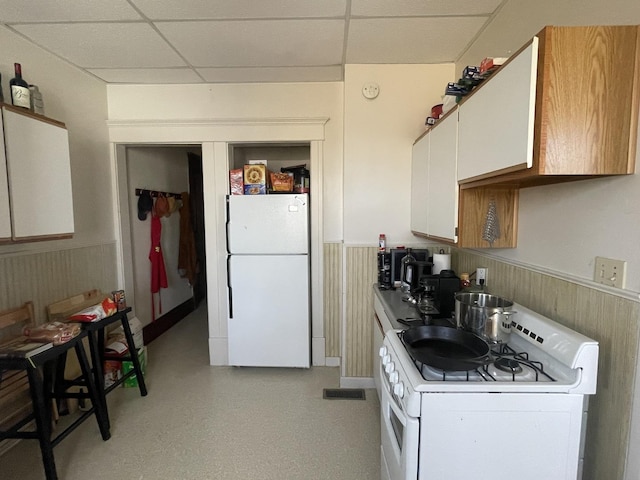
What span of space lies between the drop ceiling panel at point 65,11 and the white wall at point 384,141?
1.51 meters

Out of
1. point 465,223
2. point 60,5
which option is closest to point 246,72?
point 60,5

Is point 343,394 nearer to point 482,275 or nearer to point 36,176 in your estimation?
point 482,275

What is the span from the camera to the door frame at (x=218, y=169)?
2811 millimetres

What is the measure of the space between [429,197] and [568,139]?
1.06 meters

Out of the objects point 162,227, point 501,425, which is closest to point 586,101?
point 501,425

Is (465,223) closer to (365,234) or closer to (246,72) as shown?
(365,234)

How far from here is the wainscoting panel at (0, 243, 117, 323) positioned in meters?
1.97

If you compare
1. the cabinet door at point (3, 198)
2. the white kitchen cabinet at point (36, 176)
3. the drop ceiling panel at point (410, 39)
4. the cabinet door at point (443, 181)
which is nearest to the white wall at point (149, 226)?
the white kitchen cabinet at point (36, 176)

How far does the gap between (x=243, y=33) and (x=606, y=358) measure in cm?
244

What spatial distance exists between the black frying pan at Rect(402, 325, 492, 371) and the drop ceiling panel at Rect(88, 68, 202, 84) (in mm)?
2591

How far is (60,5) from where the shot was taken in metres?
1.73

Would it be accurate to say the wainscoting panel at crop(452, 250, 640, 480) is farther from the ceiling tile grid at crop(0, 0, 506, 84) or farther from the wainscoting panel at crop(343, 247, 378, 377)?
the ceiling tile grid at crop(0, 0, 506, 84)

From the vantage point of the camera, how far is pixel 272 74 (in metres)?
2.62

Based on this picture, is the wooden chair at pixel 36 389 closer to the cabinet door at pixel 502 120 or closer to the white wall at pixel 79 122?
the white wall at pixel 79 122
